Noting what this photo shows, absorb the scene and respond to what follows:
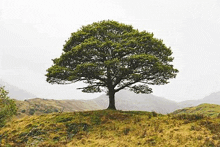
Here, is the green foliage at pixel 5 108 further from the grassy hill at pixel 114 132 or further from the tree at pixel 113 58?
the tree at pixel 113 58

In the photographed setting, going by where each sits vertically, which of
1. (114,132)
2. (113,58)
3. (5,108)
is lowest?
(114,132)

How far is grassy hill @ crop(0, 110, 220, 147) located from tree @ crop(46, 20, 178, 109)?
4888 millimetres

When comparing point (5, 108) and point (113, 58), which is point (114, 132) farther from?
point (5, 108)

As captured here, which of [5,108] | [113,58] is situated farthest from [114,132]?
[5,108]

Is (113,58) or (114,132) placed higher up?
(113,58)

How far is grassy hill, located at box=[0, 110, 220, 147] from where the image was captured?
38.0 ft

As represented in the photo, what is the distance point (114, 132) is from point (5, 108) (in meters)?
16.2

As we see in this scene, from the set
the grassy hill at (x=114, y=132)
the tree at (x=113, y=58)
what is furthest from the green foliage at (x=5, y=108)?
the tree at (x=113, y=58)

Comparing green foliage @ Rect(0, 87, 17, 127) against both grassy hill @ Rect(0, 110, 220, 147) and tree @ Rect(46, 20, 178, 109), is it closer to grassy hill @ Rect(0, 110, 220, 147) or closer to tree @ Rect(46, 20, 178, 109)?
grassy hill @ Rect(0, 110, 220, 147)

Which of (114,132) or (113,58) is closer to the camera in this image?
(114,132)

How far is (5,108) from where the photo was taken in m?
22.2

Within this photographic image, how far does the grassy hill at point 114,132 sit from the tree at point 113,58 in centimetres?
489

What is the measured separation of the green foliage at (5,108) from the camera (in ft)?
71.8

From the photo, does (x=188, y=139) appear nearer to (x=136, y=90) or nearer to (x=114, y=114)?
(x=114, y=114)
